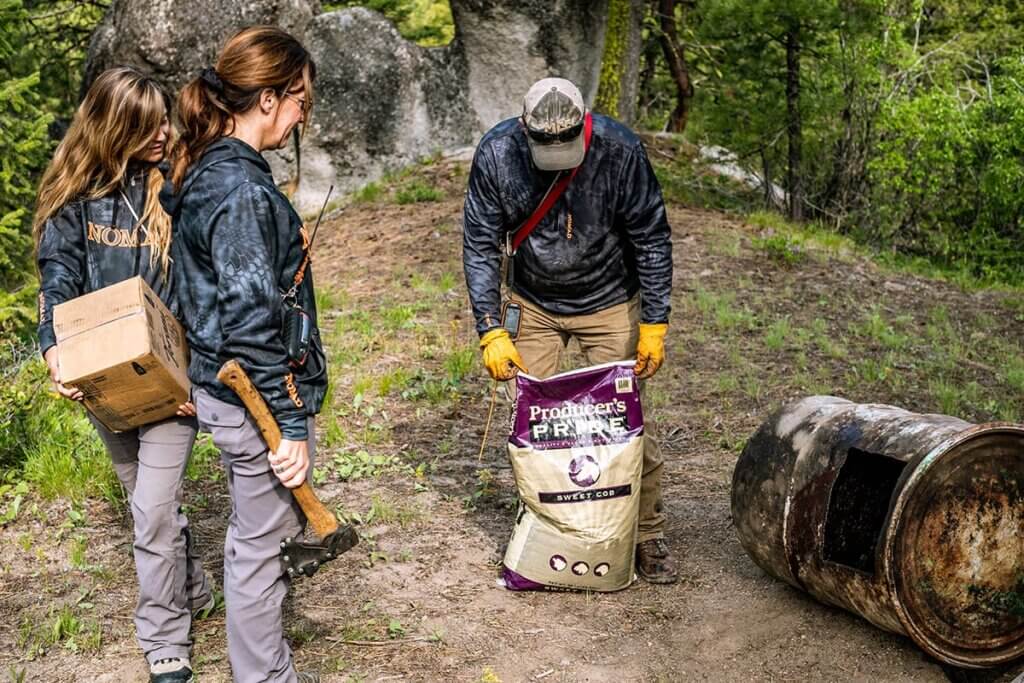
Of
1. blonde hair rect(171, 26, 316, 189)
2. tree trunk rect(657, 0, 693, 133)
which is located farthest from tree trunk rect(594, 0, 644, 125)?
blonde hair rect(171, 26, 316, 189)

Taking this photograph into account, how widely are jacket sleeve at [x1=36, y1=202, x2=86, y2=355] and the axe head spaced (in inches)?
47.1

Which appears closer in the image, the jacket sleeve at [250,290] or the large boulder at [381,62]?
the jacket sleeve at [250,290]

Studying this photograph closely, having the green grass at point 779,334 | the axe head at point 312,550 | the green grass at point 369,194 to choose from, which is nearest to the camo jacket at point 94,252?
the axe head at point 312,550

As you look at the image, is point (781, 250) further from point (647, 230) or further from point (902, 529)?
point (902, 529)

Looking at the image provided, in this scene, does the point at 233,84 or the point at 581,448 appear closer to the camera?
the point at 233,84

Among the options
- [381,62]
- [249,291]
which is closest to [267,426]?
[249,291]

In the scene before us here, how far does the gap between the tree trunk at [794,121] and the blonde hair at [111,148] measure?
8.05 metres

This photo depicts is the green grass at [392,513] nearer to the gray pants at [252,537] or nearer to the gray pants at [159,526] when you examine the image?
the gray pants at [159,526]

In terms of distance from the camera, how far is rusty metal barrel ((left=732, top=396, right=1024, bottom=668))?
369cm

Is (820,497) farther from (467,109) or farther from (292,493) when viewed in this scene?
(467,109)

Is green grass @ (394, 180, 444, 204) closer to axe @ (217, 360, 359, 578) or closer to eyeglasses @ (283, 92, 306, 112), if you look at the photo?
eyeglasses @ (283, 92, 306, 112)

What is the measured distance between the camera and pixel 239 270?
9.43 ft

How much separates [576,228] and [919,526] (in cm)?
170

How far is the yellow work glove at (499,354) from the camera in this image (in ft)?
14.4
